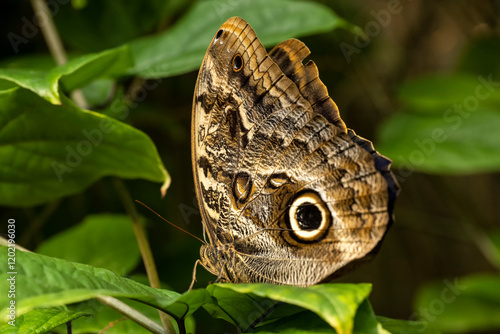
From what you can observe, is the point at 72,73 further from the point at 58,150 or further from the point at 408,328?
the point at 408,328

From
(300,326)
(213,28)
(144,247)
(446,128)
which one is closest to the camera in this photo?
(300,326)

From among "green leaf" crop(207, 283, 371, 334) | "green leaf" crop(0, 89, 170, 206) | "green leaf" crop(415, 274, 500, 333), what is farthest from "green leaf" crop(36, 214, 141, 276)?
"green leaf" crop(415, 274, 500, 333)

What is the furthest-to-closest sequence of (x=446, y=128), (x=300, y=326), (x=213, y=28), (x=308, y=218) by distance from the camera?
(x=446, y=128) < (x=213, y=28) < (x=308, y=218) < (x=300, y=326)

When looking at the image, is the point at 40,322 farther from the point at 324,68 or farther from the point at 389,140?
the point at 324,68

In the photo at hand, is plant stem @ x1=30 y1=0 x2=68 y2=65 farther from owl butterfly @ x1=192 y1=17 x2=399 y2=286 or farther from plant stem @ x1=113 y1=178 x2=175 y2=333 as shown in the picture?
owl butterfly @ x1=192 y1=17 x2=399 y2=286

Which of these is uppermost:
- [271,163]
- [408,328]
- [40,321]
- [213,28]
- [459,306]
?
[213,28]

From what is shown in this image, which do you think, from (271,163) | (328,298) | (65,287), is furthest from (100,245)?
(328,298)

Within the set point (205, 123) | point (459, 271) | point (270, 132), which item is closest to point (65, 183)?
point (205, 123)
